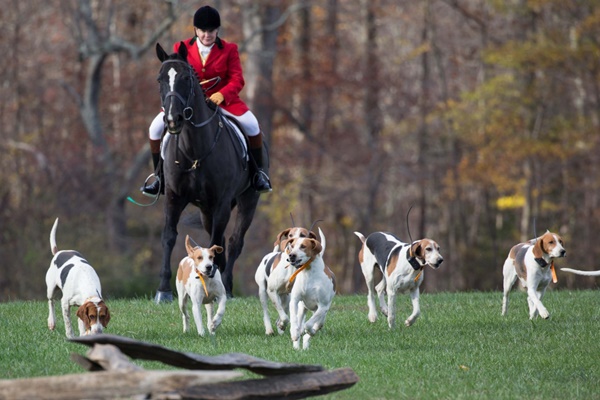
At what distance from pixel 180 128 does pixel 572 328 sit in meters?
4.38

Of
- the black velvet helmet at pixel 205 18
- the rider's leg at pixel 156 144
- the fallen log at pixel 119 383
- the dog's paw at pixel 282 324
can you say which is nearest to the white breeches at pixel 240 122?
the rider's leg at pixel 156 144

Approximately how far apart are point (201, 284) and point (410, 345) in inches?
75.9

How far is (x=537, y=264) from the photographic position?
1121cm

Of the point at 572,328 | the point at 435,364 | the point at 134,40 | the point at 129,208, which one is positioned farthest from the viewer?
the point at 134,40

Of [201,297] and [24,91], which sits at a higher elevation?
[24,91]

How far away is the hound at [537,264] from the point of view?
1107 cm

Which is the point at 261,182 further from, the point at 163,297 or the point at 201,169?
the point at 163,297

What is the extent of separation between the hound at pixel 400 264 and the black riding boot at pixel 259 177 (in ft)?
7.17

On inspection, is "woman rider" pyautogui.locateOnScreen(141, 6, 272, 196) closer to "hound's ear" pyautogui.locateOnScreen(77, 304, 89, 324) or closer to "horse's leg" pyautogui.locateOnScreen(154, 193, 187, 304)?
"horse's leg" pyautogui.locateOnScreen(154, 193, 187, 304)

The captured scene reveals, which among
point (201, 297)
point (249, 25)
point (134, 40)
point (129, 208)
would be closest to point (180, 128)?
point (201, 297)

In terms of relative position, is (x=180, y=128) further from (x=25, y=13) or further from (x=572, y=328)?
(x=25, y=13)

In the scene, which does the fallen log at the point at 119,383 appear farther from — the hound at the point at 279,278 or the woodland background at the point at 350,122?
the woodland background at the point at 350,122

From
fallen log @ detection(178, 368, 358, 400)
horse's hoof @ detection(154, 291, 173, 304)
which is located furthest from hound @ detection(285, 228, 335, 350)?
horse's hoof @ detection(154, 291, 173, 304)

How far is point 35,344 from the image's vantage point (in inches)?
374
